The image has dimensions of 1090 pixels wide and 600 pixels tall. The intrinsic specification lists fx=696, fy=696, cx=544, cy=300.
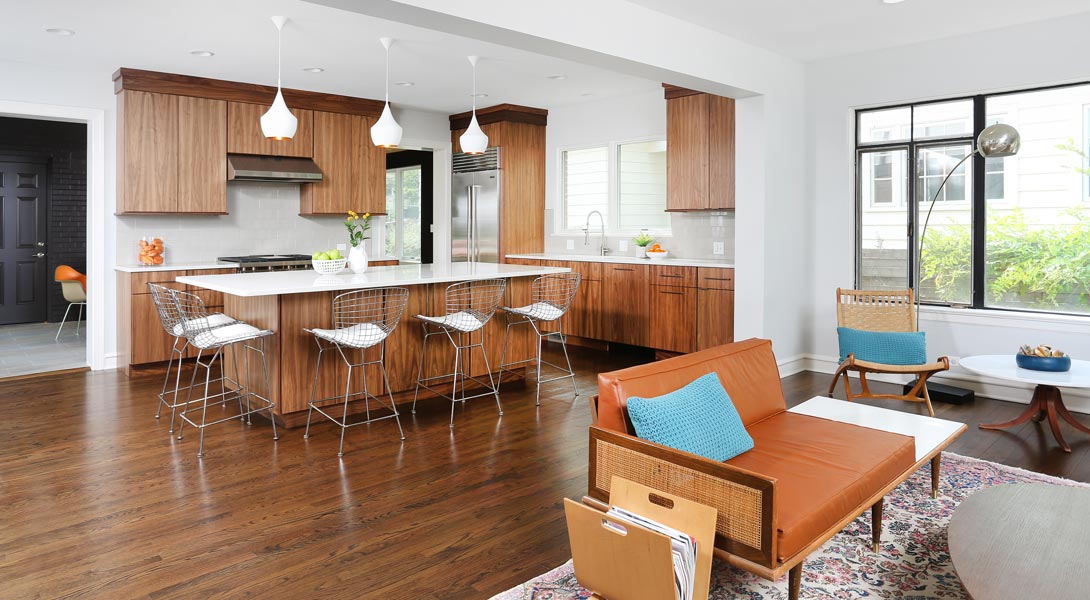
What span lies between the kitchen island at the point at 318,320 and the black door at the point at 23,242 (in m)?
5.83

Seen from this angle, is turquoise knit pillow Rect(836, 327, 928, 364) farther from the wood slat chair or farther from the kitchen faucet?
the kitchen faucet

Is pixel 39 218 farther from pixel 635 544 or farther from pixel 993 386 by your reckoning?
pixel 993 386

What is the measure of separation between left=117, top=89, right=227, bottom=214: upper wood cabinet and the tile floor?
5.22 feet

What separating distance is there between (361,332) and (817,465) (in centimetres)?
266

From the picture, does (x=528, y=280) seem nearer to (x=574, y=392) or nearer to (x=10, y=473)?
(x=574, y=392)

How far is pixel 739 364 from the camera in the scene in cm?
323

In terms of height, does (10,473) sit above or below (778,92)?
below

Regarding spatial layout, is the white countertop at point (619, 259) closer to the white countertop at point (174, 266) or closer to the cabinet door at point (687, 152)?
the cabinet door at point (687, 152)

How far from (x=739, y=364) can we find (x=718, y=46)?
2.75 metres

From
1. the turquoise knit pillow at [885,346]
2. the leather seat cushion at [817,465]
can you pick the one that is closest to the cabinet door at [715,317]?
the turquoise knit pillow at [885,346]

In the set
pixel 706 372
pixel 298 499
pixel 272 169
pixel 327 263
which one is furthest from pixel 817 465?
pixel 272 169

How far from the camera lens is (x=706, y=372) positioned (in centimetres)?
300

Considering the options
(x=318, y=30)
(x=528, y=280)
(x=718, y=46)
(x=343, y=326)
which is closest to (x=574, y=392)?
(x=528, y=280)

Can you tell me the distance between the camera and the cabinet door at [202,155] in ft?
20.2
